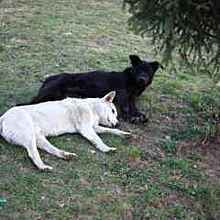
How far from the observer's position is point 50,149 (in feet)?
16.5

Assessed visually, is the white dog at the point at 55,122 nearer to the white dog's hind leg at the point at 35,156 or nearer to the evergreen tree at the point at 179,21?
the white dog's hind leg at the point at 35,156

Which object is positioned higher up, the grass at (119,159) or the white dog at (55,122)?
the white dog at (55,122)

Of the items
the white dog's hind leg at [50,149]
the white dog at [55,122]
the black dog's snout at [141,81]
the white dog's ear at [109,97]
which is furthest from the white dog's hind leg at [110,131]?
the black dog's snout at [141,81]

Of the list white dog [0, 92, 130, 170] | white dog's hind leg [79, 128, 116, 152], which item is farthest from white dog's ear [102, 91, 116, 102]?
white dog's hind leg [79, 128, 116, 152]

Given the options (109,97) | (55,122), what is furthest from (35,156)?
(109,97)

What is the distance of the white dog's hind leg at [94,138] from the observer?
5327 mm

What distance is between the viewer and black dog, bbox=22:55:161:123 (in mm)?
6277

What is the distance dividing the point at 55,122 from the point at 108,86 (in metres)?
1.32

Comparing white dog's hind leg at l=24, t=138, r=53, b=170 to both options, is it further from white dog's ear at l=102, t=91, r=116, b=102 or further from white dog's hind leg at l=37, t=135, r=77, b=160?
white dog's ear at l=102, t=91, r=116, b=102

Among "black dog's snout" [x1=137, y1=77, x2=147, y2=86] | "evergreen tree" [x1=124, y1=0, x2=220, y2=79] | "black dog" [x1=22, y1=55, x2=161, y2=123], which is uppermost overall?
"evergreen tree" [x1=124, y1=0, x2=220, y2=79]

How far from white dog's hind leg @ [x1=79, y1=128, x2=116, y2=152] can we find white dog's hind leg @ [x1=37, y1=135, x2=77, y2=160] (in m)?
0.36

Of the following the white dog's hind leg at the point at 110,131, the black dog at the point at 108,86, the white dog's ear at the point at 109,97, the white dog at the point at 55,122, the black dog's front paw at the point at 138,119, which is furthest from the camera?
the black dog at the point at 108,86

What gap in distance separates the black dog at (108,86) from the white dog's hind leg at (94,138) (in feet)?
2.63

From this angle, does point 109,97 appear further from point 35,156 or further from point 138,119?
point 35,156
